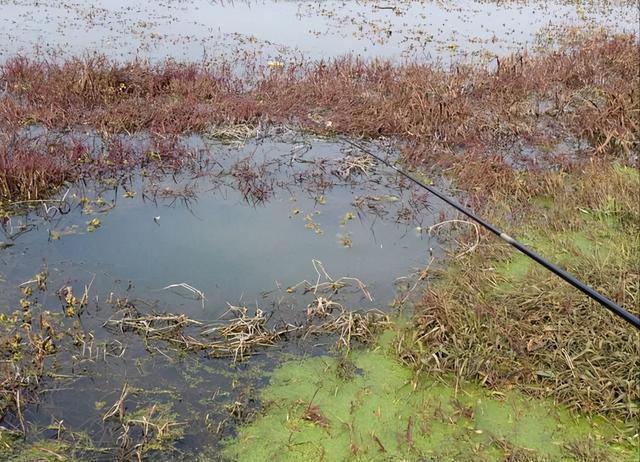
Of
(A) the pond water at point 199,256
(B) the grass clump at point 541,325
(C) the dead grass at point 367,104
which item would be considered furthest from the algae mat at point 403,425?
(C) the dead grass at point 367,104

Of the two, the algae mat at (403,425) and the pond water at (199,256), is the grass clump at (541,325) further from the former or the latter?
the pond water at (199,256)

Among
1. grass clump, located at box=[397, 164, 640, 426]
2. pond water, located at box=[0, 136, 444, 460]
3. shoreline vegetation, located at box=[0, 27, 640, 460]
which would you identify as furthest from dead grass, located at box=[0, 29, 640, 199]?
grass clump, located at box=[397, 164, 640, 426]

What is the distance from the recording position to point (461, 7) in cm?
1783

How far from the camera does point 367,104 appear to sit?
8773 mm

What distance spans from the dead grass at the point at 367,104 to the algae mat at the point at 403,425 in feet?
11.3

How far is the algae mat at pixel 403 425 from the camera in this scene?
334 centimetres

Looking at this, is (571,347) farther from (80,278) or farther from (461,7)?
(461,7)

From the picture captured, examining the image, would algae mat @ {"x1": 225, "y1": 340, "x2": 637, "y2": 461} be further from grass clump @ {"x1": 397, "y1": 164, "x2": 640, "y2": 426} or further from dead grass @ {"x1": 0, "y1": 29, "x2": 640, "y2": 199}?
dead grass @ {"x1": 0, "y1": 29, "x2": 640, "y2": 199}

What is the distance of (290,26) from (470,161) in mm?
9112

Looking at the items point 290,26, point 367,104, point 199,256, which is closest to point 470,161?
point 367,104

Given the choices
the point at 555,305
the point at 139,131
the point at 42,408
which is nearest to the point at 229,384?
the point at 42,408

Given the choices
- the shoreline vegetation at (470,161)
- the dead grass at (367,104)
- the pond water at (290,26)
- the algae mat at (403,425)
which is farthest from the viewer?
the pond water at (290,26)

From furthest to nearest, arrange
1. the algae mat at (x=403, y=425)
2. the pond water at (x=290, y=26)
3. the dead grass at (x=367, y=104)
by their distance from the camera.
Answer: the pond water at (x=290, y=26) < the dead grass at (x=367, y=104) < the algae mat at (x=403, y=425)

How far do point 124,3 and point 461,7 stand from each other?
34.3 feet
